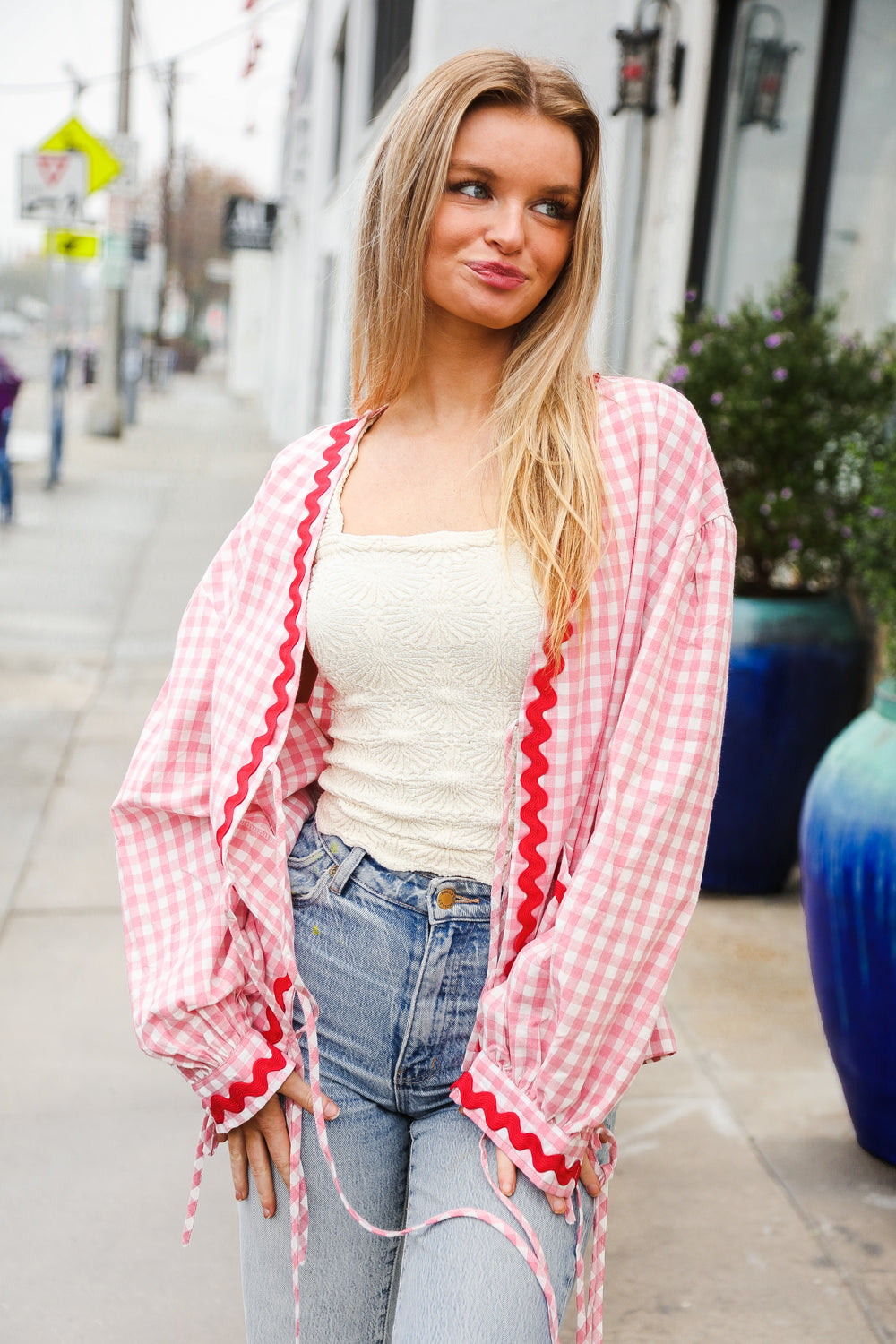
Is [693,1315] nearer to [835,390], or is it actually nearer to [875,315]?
[835,390]

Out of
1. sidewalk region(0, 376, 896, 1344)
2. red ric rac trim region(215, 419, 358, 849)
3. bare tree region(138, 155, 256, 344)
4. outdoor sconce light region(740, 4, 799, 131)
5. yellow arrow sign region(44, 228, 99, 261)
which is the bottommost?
sidewalk region(0, 376, 896, 1344)

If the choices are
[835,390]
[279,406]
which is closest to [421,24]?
[835,390]

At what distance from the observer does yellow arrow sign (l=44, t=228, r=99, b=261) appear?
1447cm

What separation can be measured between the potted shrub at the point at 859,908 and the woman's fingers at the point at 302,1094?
1622mm

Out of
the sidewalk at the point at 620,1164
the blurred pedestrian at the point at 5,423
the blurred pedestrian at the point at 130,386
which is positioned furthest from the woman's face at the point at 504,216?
the blurred pedestrian at the point at 130,386

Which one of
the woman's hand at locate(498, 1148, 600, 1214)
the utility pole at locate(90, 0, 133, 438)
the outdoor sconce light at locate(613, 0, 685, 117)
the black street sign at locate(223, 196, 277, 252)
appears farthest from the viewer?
the black street sign at locate(223, 196, 277, 252)

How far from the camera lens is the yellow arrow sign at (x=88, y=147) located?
14.1 m

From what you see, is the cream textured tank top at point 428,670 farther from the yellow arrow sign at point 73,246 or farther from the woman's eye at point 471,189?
the yellow arrow sign at point 73,246

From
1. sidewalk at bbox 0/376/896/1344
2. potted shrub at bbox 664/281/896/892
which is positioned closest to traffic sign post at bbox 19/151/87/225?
sidewalk at bbox 0/376/896/1344

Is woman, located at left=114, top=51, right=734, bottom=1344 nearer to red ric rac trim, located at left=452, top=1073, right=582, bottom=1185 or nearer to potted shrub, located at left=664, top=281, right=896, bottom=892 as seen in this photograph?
red ric rac trim, located at left=452, top=1073, right=582, bottom=1185

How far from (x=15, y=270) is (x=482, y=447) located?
127864 mm

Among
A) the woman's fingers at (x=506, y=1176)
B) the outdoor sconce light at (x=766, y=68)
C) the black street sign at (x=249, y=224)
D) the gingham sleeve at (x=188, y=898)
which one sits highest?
the black street sign at (x=249, y=224)

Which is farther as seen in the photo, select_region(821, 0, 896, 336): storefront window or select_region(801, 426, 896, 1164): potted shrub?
select_region(821, 0, 896, 336): storefront window

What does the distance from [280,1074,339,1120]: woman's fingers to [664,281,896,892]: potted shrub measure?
9.78 feet
